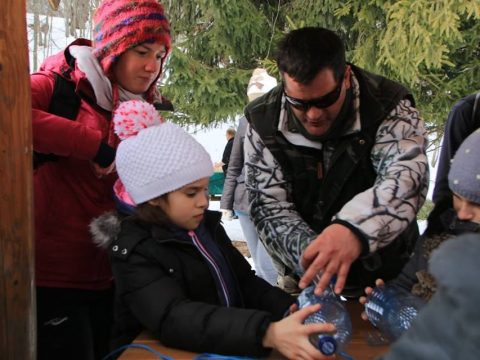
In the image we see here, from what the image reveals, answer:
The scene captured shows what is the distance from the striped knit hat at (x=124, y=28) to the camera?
1989mm

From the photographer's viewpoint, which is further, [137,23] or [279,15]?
[279,15]

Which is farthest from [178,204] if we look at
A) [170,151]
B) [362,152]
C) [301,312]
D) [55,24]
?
[55,24]

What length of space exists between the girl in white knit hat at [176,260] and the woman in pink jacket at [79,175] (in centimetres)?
19

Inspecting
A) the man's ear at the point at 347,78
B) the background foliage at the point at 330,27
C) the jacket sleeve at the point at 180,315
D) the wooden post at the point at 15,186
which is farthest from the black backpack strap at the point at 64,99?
the background foliage at the point at 330,27

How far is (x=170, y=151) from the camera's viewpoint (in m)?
1.73

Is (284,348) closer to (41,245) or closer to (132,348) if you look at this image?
(132,348)

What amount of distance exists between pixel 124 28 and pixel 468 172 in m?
1.27

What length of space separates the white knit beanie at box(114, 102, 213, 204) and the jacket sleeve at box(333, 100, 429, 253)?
1.57ft

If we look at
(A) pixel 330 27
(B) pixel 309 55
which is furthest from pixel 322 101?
(A) pixel 330 27

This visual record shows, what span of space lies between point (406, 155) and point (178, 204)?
77 centimetres

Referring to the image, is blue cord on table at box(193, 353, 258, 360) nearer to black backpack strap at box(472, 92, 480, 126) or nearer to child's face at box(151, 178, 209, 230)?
child's face at box(151, 178, 209, 230)

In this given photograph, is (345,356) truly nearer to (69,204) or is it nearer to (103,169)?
(103,169)

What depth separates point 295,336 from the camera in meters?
1.37

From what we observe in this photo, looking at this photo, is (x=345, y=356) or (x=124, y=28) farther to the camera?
(x=124, y=28)
